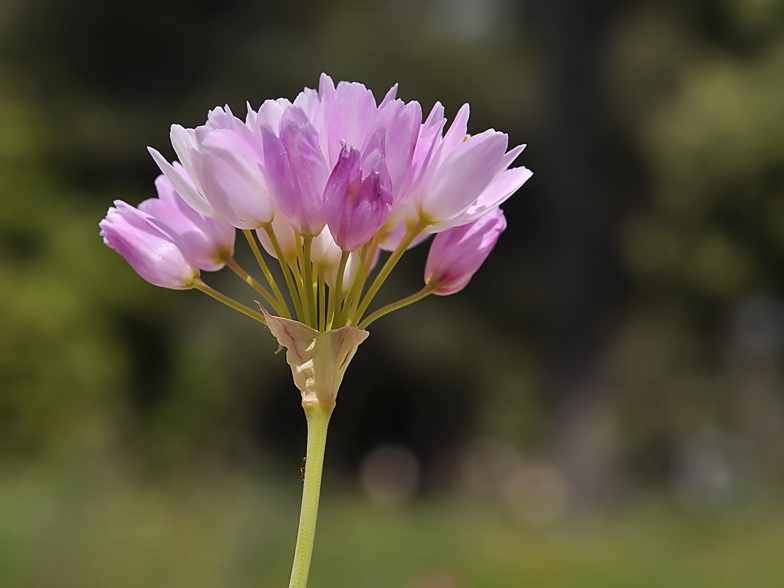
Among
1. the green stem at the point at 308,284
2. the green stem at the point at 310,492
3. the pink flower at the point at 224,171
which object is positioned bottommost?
the green stem at the point at 310,492

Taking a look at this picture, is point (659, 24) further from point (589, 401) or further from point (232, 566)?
point (232, 566)

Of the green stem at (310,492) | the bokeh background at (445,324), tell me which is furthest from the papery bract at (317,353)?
the bokeh background at (445,324)

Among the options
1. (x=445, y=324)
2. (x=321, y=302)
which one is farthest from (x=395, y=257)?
(x=445, y=324)

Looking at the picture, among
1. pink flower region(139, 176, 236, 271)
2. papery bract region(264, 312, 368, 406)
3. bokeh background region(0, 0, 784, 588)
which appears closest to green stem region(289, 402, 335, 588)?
papery bract region(264, 312, 368, 406)

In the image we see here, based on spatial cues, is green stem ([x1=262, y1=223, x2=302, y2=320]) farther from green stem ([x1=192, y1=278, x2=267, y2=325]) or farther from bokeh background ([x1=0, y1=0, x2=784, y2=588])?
bokeh background ([x1=0, y1=0, x2=784, y2=588])

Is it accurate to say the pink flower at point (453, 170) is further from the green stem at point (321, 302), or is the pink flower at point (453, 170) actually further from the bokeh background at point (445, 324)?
the bokeh background at point (445, 324)

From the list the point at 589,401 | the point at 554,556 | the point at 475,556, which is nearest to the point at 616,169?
the point at 589,401
